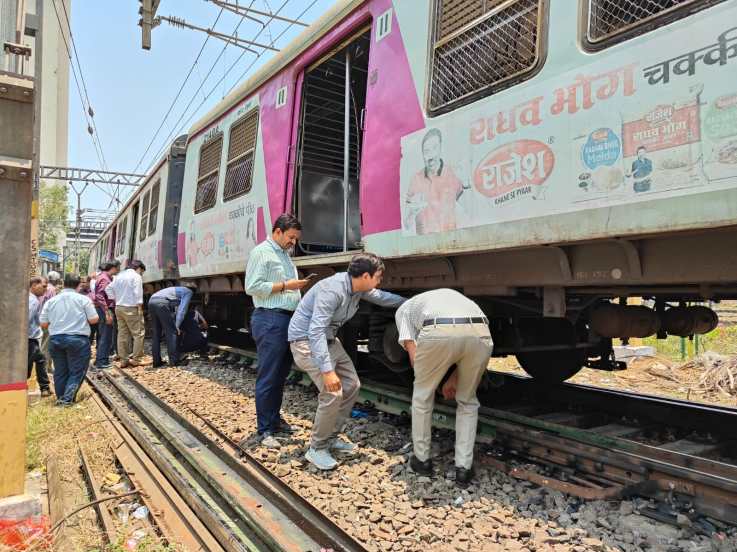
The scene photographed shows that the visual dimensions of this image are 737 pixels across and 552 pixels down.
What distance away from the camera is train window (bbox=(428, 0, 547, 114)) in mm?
3168

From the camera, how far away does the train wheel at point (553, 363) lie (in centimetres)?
541

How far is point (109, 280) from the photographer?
9945mm

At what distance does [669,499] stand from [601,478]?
0.40m

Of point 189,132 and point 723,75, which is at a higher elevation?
point 189,132

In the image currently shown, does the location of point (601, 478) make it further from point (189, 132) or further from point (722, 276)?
point (189, 132)

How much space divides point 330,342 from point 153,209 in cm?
831

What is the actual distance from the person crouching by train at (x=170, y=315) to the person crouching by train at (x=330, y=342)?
5.02 m

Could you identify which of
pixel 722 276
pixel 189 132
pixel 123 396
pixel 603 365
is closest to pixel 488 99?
pixel 722 276

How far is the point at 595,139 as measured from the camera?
8.89ft

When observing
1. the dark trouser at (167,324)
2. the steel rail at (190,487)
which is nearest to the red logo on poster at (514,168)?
the steel rail at (190,487)

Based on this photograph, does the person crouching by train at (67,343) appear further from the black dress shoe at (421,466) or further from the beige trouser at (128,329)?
the black dress shoe at (421,466)

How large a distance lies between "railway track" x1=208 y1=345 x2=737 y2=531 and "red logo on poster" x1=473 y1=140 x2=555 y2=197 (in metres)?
1.67

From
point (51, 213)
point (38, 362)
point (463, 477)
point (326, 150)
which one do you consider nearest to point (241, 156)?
point (326, 150)

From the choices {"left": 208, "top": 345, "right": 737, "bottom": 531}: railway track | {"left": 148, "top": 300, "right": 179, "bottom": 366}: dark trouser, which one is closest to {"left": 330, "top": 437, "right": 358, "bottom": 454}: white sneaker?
{"left": 208, "top": 345, "right": 737, "bottom": 531}: railway track
